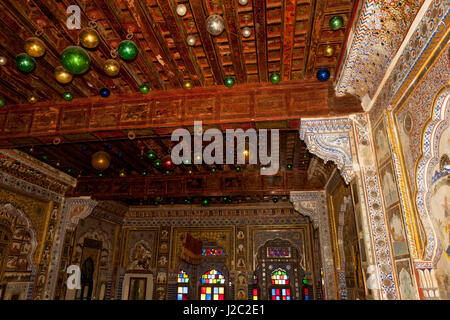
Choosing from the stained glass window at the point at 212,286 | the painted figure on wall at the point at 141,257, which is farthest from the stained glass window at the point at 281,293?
the painted figure on wall at the point at 141,257

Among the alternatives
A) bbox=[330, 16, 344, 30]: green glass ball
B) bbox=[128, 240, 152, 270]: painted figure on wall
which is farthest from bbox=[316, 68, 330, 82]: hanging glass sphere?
bbox=[128, 240, 152, 270]: painted figure on wall

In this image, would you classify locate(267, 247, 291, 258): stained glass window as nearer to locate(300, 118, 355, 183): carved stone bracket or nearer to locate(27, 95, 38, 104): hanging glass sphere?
locate(300, 118, 355, 183): carved stone bracket

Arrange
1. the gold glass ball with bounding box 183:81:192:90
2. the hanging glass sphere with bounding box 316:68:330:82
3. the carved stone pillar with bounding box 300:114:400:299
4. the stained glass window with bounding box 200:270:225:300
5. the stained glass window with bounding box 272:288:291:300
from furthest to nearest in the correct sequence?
1. the stained glass window with bounding box 200:270:225:300
2. the stained glass window with bounding box 272:288:291:300
3. the gold glass ball with bounding box 183:81:192:90
4. the hanging glass sphere with bounding box 316:68:330:82
5. the carved stone pillar with bounding box 300:114:400:299

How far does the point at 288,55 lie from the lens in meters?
3.24

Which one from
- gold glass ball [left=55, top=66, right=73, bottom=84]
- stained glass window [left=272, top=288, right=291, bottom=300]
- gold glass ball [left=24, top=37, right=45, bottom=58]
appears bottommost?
stained glass window [left=272, top=288, right=291, bottom=300]

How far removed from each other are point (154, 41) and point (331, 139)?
→ 2225 millimetres

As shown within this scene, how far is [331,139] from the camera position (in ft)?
11.6

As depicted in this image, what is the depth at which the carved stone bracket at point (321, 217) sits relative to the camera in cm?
596

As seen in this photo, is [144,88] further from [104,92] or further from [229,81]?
[229,81]

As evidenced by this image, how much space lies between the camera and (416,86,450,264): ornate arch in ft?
6.77

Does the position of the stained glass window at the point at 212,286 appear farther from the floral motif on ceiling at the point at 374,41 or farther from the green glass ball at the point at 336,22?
the green glass ball at the point at 336,22

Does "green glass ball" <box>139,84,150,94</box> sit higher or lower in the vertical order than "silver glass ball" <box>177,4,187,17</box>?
higher

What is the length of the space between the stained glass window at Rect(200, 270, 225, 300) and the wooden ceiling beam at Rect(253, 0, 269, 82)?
23.8 ft

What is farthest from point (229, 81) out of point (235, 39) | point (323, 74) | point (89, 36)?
point (89, 36)
